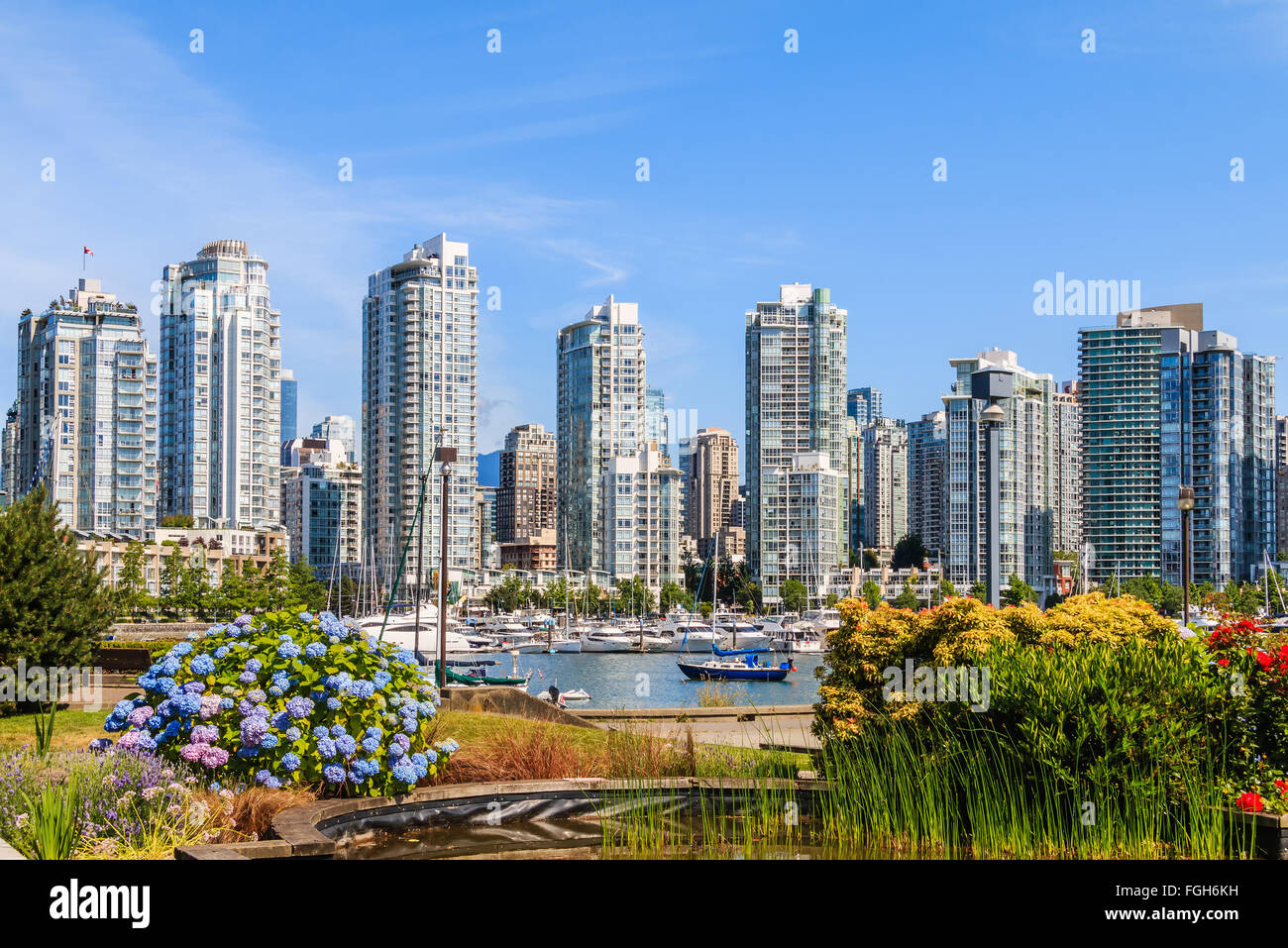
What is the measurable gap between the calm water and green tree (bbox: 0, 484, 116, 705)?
105 feet

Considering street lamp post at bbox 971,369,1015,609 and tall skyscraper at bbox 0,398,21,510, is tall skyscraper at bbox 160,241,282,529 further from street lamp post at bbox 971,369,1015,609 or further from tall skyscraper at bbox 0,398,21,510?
street lamp post at bbox 971,369,1015,609

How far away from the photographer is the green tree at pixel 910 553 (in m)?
179

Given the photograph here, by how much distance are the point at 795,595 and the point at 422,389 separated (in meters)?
55.3

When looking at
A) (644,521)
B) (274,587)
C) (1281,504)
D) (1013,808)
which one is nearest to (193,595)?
(274,587)

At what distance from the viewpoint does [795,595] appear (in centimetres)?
14938

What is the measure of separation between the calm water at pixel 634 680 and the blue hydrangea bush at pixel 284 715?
1565 inches

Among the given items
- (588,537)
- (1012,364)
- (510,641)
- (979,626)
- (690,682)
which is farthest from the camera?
(588,537)

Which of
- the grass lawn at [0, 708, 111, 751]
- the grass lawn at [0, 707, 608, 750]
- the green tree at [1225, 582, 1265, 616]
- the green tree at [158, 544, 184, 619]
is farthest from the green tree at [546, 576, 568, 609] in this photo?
the grass lawn at [0, 707, 608, 750]

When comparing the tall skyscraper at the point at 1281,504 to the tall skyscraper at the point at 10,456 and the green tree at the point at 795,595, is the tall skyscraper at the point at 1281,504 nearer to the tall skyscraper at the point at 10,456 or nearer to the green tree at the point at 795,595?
the tall skyscraper at the point at 10,456

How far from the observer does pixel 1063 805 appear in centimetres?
796
